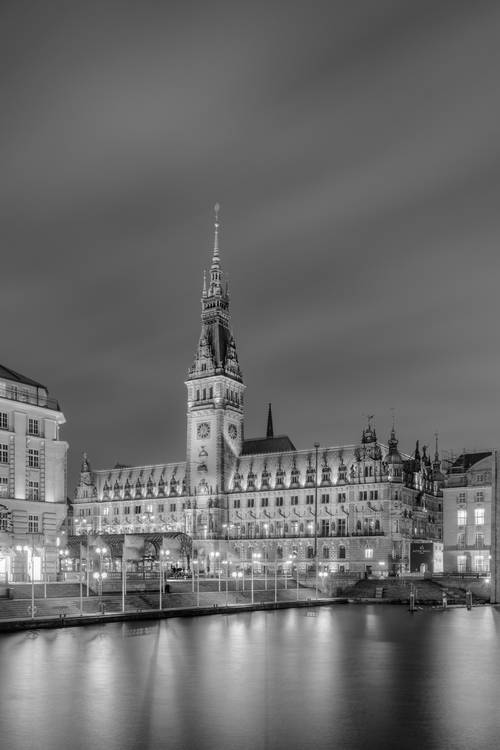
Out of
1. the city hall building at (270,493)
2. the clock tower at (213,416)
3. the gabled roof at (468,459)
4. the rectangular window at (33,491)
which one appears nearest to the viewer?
the rectangular window at (33,491)

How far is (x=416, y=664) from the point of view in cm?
4884

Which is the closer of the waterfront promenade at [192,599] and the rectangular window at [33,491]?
the waterfront promenade at [192,599]

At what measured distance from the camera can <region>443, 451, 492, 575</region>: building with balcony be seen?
13525 centimetres

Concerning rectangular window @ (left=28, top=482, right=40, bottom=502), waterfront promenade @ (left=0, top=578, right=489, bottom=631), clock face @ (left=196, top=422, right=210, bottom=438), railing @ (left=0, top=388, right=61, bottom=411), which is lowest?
waterfront promenade @ (left=0, top=578, right=489, bottom=631)

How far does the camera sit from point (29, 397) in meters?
94.2

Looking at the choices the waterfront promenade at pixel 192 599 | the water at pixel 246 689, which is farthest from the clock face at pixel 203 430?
the water at pixel 246 689

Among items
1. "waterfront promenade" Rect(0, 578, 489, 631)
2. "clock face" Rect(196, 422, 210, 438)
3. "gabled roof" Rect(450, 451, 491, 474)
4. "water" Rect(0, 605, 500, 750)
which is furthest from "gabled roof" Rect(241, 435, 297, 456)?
"water" Rect(0, 605, 500, 750)

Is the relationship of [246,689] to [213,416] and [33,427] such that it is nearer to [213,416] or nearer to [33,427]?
[33,427]

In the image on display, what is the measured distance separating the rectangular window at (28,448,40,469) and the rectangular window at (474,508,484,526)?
73756 millimetres

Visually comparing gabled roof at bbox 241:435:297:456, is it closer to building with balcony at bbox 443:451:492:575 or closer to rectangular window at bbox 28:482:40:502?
building with balcony at bbox 443:451:492:575

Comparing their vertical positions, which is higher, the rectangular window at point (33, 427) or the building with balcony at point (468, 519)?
the rectangular window at point (33, 427)

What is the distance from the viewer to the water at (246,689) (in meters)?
29.2

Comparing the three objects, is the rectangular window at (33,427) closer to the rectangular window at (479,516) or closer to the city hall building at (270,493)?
the city hall building at (270,493)

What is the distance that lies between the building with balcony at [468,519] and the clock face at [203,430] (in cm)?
5999
